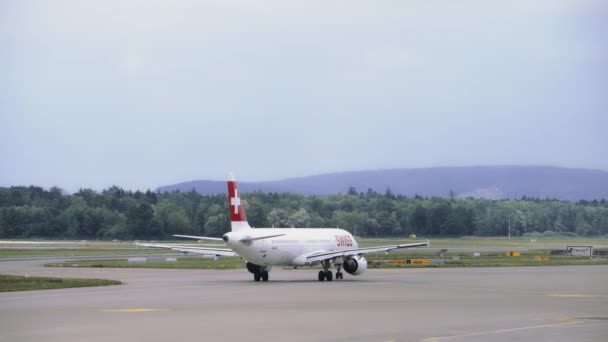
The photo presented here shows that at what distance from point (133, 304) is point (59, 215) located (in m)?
136

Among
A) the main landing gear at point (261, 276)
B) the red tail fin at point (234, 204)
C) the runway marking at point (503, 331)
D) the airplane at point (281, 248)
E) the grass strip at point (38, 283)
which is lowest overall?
the runway marking at point (503, 331)

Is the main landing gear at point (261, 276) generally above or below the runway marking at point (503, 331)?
above

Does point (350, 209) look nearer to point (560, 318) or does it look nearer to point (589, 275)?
point (589, 275)

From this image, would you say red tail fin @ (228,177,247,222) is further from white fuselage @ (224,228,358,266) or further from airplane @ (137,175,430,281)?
white fuselage @ (224,228,358,266)

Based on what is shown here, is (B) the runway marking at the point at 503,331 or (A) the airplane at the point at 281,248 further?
(A) the airplane at the point at 281,248

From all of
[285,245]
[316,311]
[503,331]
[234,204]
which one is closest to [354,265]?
[285,245]

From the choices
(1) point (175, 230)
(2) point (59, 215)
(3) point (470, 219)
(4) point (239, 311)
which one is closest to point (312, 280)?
(4) point (239, 311)

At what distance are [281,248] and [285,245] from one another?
19.4 inches

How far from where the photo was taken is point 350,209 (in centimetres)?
17850

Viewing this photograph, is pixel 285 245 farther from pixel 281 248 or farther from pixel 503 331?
pixel 503 331

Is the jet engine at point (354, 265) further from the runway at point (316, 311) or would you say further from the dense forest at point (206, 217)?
the dense forest at point (206, 217)

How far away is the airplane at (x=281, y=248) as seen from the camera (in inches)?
2243

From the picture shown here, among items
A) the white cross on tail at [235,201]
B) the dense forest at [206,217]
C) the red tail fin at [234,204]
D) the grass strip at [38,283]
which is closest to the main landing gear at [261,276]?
the red tail fin at [234,204]

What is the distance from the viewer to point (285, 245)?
195 ft
